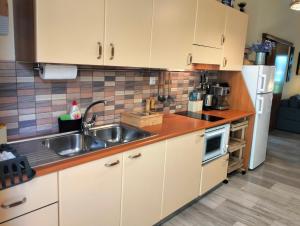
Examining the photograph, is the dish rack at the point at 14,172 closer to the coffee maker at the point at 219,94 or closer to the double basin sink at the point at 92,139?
the double basin sink at the point at 92,139

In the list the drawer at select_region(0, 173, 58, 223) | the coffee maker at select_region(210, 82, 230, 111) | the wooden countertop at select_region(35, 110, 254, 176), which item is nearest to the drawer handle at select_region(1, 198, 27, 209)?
the drawer at select_region(0, 173, 58, 223)

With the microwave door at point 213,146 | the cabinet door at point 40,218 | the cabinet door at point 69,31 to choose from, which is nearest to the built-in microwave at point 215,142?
the microwave door at point 213,146

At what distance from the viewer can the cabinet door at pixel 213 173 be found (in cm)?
255

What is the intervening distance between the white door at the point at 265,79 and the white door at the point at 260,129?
0.09 meters

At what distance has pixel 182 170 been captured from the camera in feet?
7.32

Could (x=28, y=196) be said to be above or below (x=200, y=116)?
below

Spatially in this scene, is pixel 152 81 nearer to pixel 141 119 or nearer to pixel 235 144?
pixel 141 119

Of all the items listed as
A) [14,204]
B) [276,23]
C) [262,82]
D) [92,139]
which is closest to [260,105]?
[262,82]

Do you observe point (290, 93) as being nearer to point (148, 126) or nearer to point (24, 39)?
point (148, 126)

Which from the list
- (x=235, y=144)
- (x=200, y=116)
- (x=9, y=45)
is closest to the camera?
(x=9, y=45)

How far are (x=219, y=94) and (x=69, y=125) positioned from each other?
209 cm

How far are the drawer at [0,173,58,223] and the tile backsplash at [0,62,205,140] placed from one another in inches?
22.5

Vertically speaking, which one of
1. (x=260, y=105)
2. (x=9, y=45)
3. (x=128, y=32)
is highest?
(x=128, y=32)

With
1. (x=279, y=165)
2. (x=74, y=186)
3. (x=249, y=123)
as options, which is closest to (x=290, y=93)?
(x=279, y=165)
